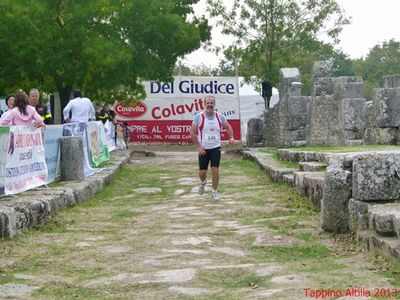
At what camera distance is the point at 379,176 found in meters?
7.41

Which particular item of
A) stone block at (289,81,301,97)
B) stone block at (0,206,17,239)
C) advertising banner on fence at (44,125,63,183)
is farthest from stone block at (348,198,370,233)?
stone block at (289,81,301,97)

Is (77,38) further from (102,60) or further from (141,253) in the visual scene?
(141,253)

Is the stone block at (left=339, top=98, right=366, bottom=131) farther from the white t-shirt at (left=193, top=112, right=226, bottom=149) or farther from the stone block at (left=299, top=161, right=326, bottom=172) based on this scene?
the white t-shirt at (left=193, top=112, right=226, bottom=149)

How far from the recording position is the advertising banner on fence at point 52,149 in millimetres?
12648

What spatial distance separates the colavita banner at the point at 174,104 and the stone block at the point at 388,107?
20.0 metres

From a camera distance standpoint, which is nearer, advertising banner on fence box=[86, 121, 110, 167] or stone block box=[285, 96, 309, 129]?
advertising banner on fence box=[86, 121, 110, 167]

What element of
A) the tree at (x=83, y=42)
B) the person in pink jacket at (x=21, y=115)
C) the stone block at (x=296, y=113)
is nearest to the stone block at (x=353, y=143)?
the stone block at (x=296, y=113)

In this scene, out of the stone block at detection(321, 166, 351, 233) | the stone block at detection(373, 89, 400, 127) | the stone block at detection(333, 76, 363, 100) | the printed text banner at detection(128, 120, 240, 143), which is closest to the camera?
the stone block at detection(321, 166, 351, 233)

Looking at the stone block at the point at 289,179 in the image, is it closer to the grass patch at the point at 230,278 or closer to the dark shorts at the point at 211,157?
the dark shorts at the point at 211,157

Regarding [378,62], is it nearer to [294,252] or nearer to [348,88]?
[348,88]

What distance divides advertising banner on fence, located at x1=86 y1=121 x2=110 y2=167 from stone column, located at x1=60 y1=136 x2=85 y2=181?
9.03 ft

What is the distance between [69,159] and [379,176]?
7.14 meters

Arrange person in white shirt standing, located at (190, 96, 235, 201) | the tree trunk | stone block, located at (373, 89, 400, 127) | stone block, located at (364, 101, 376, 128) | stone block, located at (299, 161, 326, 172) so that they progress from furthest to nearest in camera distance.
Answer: the tree trunk < stone block, located at (364, 101, 376, 128) < stone block, located at (373, 89, 400, 127) < person in white shirt standing, located at (190, 96, 235, 201) < stone block, located at (299, 161, 326, 172)

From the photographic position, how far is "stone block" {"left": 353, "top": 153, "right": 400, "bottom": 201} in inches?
292
